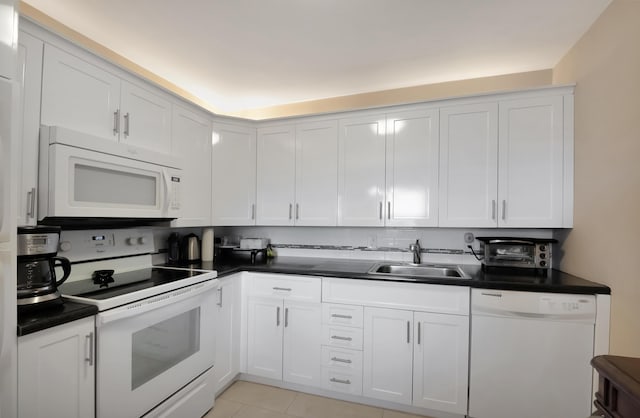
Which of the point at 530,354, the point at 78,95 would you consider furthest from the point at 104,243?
the point at 530,354

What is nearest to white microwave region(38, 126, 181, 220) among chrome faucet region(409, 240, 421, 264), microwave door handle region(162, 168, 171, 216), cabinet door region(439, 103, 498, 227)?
microwave door handle region(162, 168, 171, 216)

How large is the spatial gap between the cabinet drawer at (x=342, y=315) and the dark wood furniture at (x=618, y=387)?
4.84 feet

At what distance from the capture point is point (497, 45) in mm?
2068

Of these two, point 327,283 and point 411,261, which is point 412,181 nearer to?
point 411,261

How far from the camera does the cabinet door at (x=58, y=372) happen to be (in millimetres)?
1126

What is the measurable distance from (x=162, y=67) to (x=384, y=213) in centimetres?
225

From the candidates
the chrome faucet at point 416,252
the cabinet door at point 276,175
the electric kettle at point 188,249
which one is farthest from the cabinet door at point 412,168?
the electric kettle at point 188,249

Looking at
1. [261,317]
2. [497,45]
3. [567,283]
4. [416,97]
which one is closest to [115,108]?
[261,317]

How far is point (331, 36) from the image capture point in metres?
2.00

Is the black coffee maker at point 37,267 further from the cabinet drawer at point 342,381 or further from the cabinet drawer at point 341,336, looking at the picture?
the cabinet drawer at point 342,381

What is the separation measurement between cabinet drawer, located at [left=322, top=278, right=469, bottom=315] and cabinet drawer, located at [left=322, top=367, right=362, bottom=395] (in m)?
0.53

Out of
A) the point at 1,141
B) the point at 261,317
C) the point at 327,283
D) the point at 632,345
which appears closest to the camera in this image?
the point at 1,141

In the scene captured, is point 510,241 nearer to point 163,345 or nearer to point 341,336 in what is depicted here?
point 341,336

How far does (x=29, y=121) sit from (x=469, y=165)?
107 inches
